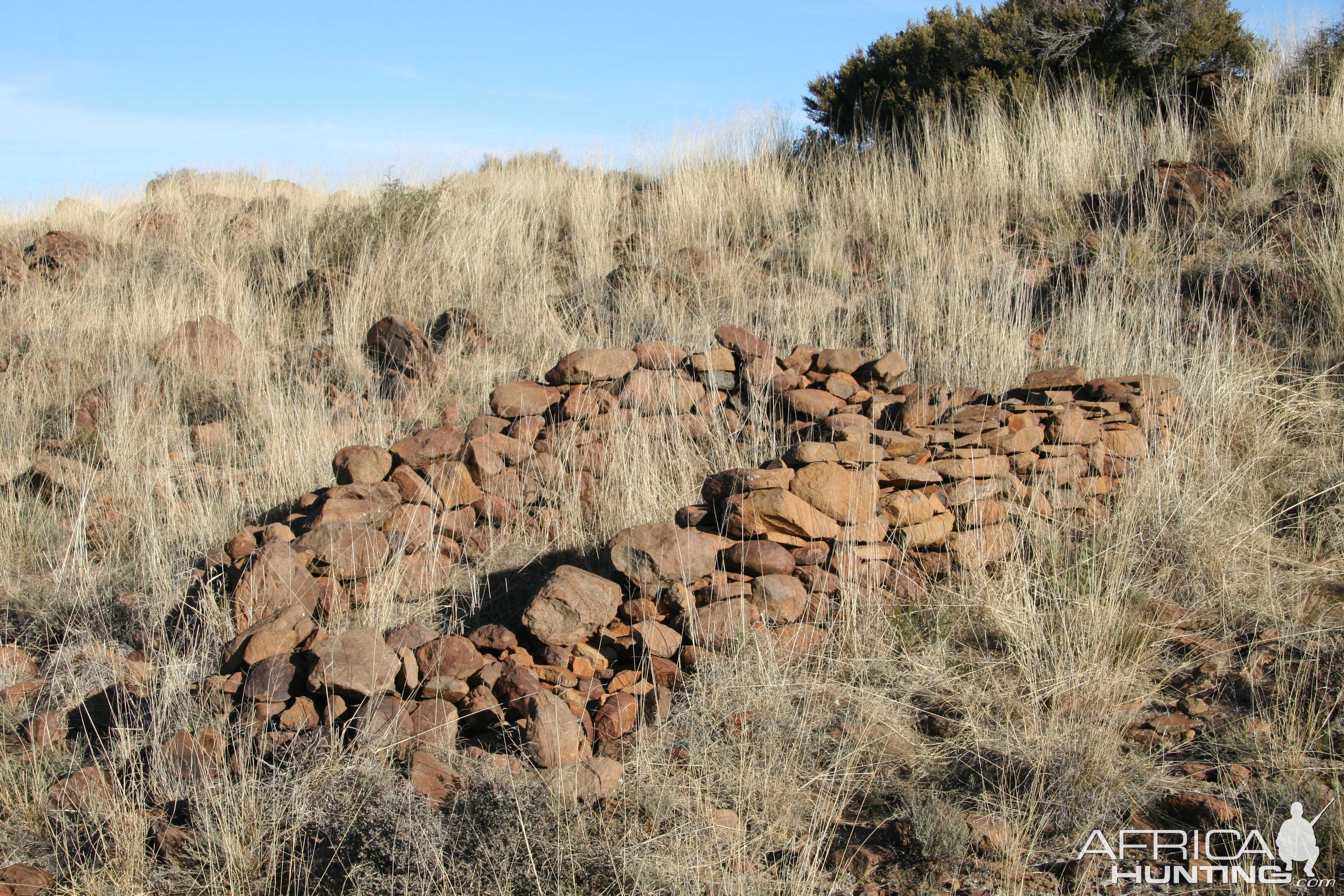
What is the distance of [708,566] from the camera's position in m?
3.37

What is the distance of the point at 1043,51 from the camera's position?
9.14 m

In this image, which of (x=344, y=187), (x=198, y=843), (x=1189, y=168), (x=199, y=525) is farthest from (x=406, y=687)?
(x=344, y=187)

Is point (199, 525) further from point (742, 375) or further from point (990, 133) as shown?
point (990, 133)

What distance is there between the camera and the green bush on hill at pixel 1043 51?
28.7 feet

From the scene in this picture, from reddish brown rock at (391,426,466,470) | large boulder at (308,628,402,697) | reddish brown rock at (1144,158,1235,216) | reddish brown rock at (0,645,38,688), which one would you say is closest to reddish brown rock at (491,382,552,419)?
reddish brown rock at (391,426,466,470)

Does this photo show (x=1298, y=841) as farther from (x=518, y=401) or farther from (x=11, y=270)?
(x=11, y=270)

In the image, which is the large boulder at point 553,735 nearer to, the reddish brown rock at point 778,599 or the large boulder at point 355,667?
the large boulder at point 355,667

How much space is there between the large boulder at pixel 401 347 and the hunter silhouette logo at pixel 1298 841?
4977mm

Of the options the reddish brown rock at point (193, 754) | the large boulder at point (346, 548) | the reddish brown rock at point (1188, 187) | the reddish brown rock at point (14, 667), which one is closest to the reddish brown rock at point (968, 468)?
the large boulder at point (346, 548)

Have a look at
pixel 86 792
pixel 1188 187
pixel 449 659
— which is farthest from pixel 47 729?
pixel 1188 187

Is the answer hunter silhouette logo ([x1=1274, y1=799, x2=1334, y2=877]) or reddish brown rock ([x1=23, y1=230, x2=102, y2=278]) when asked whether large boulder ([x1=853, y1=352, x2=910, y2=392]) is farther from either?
reddish brown rock ([x1=23, y1=230, x2=102, y2=278])

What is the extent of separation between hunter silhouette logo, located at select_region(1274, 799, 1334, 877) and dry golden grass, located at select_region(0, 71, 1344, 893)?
5cm

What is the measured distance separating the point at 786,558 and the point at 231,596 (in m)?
2.09

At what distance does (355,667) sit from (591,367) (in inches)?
88.3
